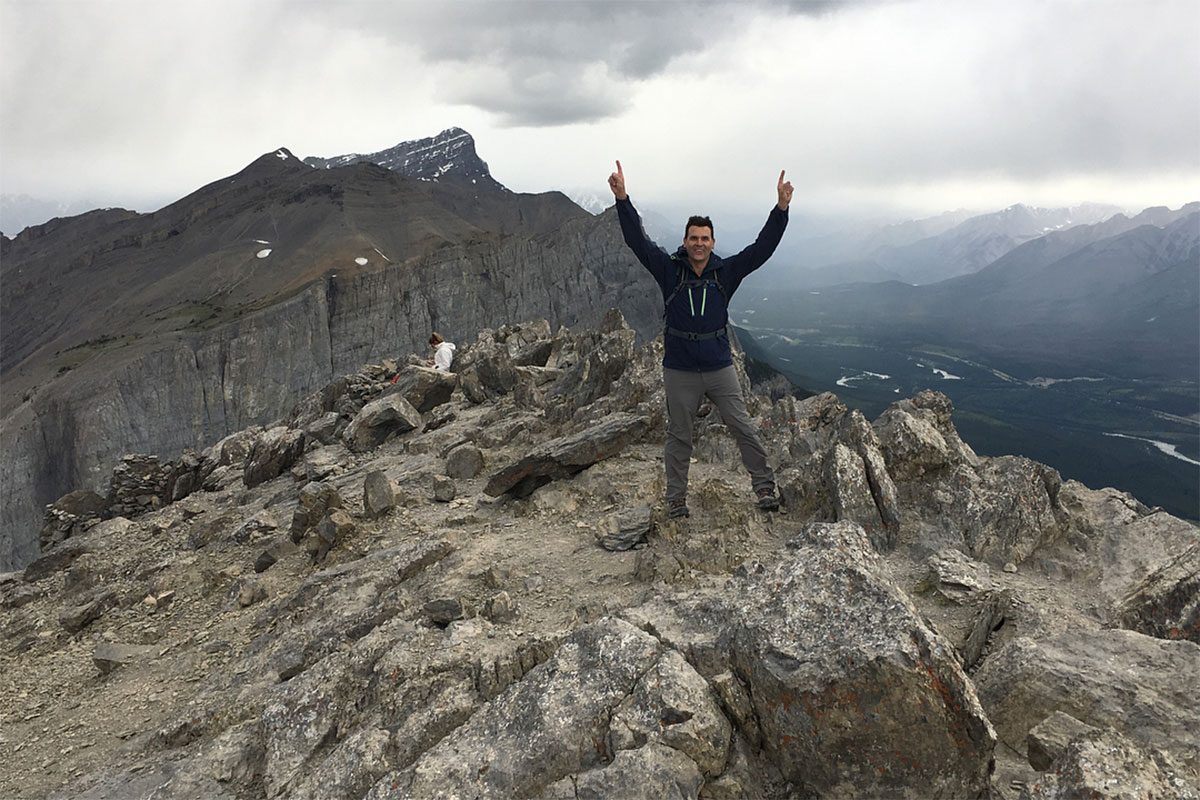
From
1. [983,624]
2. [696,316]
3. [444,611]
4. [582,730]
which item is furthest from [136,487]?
[983,624]

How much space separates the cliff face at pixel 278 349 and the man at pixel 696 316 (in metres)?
114

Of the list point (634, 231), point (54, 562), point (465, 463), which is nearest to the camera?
point (634, 231)

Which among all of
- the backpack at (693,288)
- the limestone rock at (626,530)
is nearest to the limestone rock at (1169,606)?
the backpack at (693,288)

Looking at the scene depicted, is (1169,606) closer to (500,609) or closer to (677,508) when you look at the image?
(677,508)

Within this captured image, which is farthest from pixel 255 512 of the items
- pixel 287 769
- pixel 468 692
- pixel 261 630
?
pixel 468 692

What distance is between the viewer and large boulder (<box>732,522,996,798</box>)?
5.38m

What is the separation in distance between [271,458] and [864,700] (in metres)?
23.8

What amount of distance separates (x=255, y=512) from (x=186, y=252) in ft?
661

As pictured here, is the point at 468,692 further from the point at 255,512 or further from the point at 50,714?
the point at 255,512

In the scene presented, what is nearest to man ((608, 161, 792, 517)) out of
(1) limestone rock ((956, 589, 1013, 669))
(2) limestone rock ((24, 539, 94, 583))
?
(1) limestone rock ((956, 589, 1013, 669))

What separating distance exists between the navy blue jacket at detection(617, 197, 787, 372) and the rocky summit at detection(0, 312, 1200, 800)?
3208 mm

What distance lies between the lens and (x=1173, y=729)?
5.89 metres

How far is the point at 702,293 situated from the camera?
1062cm

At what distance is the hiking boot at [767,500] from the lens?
12.1m
